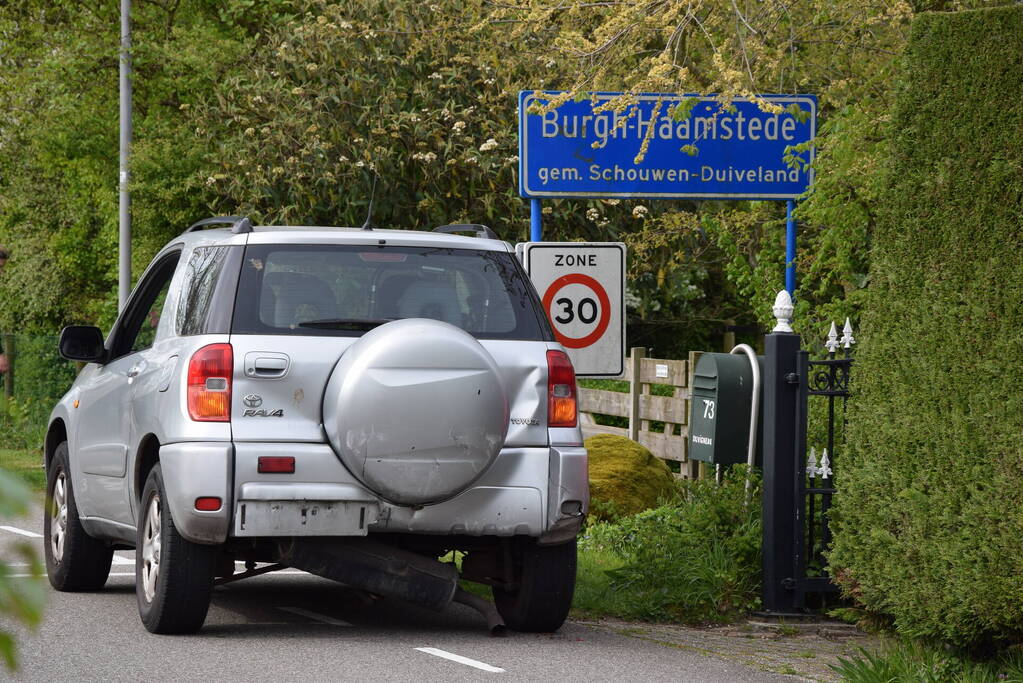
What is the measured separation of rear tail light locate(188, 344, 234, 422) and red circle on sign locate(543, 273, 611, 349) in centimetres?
359

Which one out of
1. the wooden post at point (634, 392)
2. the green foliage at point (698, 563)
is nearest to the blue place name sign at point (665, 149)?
the green foliage at point (698, 563)

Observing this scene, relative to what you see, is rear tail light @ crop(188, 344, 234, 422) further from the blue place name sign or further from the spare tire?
the blue place name sign

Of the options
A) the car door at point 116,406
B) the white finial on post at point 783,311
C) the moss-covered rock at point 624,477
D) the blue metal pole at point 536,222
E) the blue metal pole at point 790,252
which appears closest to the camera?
the car door at point 116,406

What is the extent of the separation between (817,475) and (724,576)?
0.72 m

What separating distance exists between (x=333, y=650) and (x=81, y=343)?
250 cm

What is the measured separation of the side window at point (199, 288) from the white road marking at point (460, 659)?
1.71 metres

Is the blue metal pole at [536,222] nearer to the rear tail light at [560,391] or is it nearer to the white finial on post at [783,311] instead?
the white finial on post at [783,311]

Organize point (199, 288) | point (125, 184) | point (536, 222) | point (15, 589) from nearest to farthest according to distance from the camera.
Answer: point (15, 589) < point (199, 288) < point (536, 222) < point (125, 184)

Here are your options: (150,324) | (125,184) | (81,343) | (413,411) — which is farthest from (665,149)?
(125,184)

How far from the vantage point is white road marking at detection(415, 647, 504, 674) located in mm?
6656

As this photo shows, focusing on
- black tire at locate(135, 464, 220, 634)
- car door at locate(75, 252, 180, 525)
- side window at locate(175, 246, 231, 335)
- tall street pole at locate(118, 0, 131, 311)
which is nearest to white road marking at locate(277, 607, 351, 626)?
black tire at locate(135, 464, 220, 634)

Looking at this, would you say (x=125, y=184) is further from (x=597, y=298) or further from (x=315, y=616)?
(x=315, y=616)

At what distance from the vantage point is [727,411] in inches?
361

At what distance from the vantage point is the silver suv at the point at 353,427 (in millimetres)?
6746
